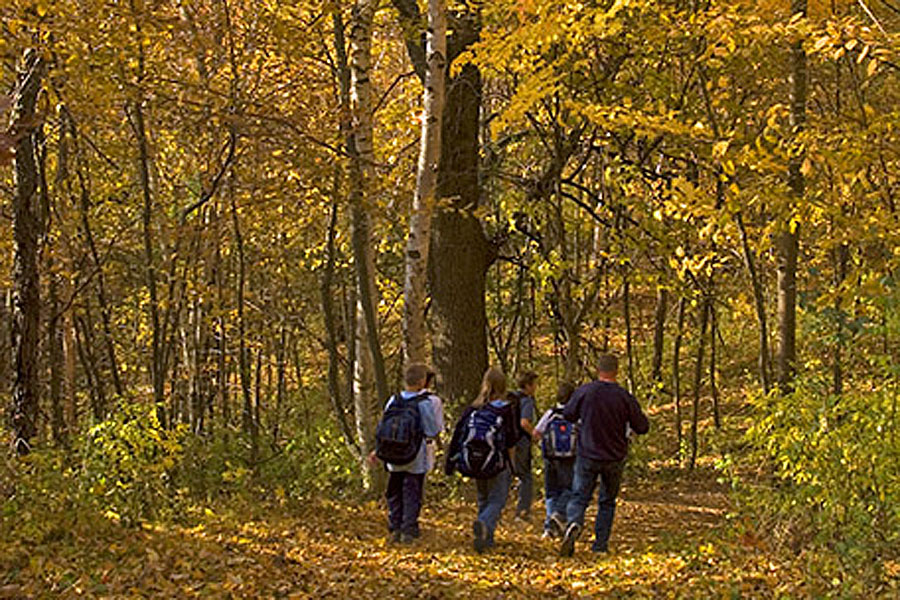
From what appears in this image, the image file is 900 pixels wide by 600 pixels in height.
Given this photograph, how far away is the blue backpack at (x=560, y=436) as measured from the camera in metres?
9.02

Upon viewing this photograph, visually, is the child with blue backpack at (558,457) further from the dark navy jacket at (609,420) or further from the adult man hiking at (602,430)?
the dark navy jacket at (609,420)

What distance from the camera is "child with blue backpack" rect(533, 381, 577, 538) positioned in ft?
29.6

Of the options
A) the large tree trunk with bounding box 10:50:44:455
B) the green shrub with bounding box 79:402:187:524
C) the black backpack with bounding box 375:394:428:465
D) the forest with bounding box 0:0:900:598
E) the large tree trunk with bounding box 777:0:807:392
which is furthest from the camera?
the large tree trunk with bounding box 10:50:44:455

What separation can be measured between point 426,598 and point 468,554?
155 centimetres

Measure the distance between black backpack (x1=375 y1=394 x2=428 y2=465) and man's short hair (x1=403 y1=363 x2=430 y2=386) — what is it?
0.45 feet

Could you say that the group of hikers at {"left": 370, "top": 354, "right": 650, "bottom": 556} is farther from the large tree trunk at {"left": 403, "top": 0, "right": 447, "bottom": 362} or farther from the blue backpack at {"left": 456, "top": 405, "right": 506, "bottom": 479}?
the large tree trunk at {"left": 403, "top": 0, "right": 447, "bottom": 362}

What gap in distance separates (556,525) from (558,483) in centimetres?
43

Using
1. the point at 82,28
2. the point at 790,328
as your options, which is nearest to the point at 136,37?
the point at 82,28

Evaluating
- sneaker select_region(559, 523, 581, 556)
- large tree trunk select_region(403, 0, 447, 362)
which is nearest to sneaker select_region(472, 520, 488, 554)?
sneaker select_region(559, 523, 581, 556)

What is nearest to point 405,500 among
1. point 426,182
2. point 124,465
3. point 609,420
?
point 609,420

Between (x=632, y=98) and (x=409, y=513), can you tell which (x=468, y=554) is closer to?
(x=409, y=513)

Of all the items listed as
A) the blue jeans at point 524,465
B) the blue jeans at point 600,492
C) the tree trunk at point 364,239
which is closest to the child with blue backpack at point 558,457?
the blue jeans at point 600,492

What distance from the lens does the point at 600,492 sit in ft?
27.7

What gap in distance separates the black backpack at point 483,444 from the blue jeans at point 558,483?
98cm
